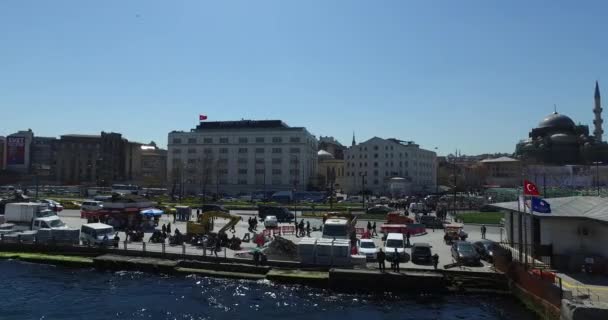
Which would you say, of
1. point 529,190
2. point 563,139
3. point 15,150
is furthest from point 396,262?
point 563,139

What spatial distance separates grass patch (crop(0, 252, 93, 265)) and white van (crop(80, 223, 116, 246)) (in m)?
1.71

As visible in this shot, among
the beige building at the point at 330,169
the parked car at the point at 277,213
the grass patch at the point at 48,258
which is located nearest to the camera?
the grass patch at the point at 48,258

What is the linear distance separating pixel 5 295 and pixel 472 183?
126745 mm

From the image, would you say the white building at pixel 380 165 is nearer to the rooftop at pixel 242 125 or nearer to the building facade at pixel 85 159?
the rooftop at pixel 242 125

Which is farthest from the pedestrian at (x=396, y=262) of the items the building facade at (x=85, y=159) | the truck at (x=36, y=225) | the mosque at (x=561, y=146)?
the building facade at (x=85, y=159)

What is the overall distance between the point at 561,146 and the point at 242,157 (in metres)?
89.9

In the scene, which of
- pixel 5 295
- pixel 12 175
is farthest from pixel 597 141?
pixel 12 175

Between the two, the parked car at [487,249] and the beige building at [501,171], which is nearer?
the parked car at [487,249]

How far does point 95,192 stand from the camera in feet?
324

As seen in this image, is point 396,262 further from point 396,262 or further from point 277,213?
point 277,213

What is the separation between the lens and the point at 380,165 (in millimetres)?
123500

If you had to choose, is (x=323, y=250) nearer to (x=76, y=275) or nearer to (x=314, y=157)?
(x=76, y=275)

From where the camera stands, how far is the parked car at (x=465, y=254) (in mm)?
28969

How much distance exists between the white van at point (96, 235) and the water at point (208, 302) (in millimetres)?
5697
